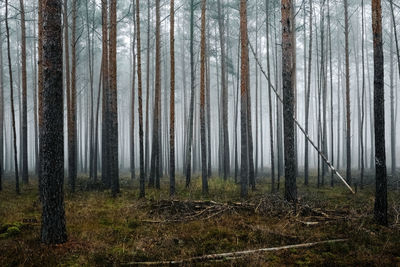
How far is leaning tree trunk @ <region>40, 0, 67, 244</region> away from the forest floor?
0.38 m

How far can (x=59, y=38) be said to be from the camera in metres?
5.18

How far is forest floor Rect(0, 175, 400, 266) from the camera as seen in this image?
448 cm

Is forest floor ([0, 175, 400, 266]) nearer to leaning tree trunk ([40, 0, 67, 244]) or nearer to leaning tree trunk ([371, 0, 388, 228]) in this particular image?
leaning tree trunk ([40, 0, 67, 244])

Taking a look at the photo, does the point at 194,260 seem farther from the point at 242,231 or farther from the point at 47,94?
the point at 47,94

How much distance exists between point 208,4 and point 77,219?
50.2ft

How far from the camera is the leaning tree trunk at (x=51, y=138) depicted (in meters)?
5.04

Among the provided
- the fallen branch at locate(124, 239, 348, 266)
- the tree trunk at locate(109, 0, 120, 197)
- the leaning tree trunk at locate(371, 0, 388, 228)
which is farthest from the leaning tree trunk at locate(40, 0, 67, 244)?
the leaning tree trunk at locate(371, 0, 388, 228)

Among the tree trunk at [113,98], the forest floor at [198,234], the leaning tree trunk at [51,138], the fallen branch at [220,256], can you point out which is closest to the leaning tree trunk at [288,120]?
the forest floor at [198,234]

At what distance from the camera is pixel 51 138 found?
5.06 meters

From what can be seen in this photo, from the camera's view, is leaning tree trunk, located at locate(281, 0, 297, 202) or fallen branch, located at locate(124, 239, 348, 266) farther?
leaning tree trunk, located at locate(281, 0, 297, 202)

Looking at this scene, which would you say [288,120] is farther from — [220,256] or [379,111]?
[220,256]

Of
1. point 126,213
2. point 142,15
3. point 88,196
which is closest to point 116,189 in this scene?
point 88,196

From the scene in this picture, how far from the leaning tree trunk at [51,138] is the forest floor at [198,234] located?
0.38 meters

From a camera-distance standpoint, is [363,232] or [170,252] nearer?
[170,252]
